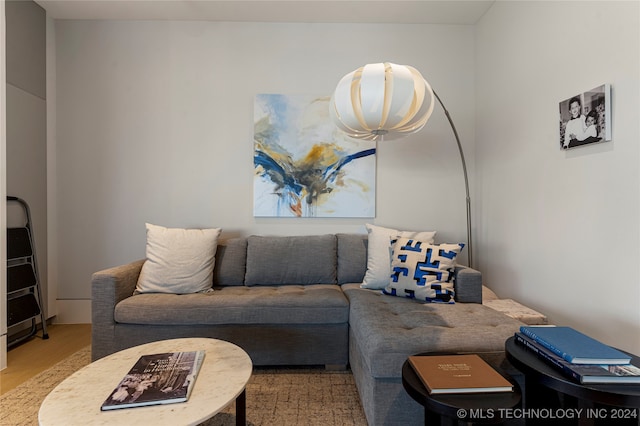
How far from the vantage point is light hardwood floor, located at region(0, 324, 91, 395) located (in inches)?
82.9

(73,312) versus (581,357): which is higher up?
(581,357)

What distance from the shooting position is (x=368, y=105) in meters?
1.60

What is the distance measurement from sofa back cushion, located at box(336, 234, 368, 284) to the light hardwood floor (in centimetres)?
208

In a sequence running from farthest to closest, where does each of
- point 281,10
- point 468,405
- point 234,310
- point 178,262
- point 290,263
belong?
1. point 281,10
2. point 290,263
3. point 178,262
4. point 234,310
5. point 468,405

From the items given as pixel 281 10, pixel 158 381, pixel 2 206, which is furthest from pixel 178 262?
pixel 281 10

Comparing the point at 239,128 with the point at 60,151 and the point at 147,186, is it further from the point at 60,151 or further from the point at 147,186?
the point at 60,151

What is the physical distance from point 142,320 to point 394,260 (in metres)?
1.66

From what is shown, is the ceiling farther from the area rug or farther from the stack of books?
the area rug

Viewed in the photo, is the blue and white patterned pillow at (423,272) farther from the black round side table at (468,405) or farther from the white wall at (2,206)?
the white wall at (2,206)

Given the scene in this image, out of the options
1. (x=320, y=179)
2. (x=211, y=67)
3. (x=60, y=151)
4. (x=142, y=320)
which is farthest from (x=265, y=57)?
(x=142, y=320)

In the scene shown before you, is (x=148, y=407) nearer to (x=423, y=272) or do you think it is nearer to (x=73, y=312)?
(x=423, y=272)

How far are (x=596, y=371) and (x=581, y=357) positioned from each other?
5cm

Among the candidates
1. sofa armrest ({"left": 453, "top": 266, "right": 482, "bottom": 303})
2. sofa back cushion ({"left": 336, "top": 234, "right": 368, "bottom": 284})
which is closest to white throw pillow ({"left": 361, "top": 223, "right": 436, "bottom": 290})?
sofa back cushion ({"left": 336, "top": 234, "right": 368, "bottom": 284})

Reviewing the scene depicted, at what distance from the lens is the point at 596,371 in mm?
1059
